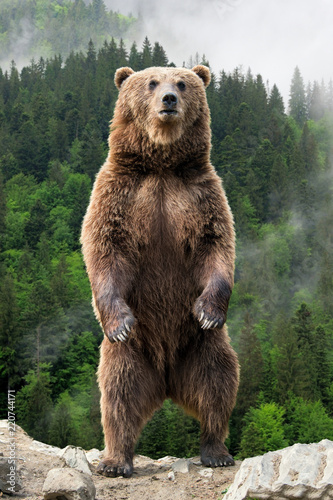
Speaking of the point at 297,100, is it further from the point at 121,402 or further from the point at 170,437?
the point at 121,402

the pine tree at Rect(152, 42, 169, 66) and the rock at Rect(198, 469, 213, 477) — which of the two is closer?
the rock at Rect(198, 469, 213, 477)

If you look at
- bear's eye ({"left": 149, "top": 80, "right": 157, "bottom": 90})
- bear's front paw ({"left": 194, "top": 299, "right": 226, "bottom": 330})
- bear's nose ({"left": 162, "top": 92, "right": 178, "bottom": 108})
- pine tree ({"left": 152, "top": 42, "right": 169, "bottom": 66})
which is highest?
pine tree ({"left": 152, "top": 42, "right": 169, "bottom": 66})

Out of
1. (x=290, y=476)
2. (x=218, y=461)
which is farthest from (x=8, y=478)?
(x=290, y=476)

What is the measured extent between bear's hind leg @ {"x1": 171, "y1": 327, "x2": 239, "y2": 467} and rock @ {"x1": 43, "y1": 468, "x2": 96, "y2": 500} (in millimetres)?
1681

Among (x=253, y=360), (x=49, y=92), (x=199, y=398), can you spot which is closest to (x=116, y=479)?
(x=199, y=398)

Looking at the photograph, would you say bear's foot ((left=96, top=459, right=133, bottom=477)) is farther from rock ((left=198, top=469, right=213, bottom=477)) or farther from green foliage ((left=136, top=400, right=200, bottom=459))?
green foliage ((left=136, top=400, right=200, bottom=459))

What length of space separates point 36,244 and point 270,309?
1529 inches

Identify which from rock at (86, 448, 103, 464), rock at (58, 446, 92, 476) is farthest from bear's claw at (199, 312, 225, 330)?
rock at (86, 448, 103, 464)

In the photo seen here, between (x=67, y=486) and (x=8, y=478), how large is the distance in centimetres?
96

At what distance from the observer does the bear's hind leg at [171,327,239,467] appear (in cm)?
716

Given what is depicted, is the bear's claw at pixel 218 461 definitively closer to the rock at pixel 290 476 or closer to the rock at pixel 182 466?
the rock at pixel 182 466

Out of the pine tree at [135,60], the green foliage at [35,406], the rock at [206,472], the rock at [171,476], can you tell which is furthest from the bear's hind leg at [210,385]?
the pine tree at [135,60]

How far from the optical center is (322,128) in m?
167

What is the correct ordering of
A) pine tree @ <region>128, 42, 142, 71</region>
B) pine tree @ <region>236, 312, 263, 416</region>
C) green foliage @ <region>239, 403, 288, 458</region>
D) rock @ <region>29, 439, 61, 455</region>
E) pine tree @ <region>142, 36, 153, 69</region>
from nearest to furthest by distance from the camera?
rock @ <region>29, 439, 61, 455</region>
green foliage @ <region>239, 403, 288, 458</region>
pine tree @ <region>236, 312, 263, 416</region>
pine tree @ <region>142, 36, 153, 69</region>
pine tree @ <region>128, 42, 142, 71</region>
